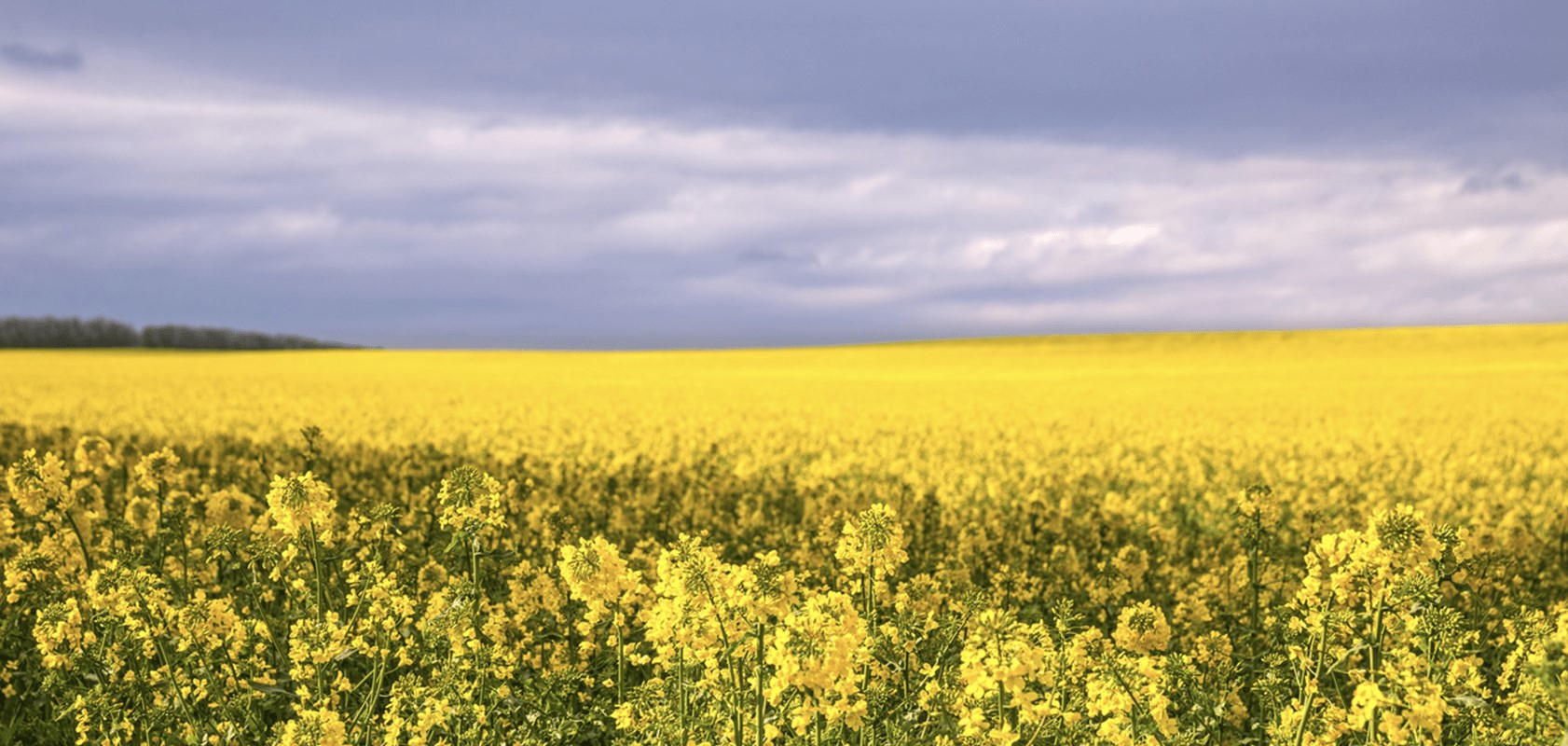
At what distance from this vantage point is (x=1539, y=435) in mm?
23000

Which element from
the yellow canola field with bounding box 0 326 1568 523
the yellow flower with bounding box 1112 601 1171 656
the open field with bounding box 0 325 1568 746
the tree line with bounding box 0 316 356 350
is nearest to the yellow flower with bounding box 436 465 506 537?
the open field with bounding box 0 325 1568 746

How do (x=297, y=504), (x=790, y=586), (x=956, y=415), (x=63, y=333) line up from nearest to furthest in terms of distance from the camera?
(x=790, y=586)
(x=297, y=504)
(x=956, y=415)
(x=63, y=333)

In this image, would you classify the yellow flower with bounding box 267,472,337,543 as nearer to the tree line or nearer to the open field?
the open field

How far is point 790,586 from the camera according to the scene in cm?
375

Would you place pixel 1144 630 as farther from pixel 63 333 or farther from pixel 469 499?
pixel 63 333

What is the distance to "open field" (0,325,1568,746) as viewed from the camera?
344 centimetres

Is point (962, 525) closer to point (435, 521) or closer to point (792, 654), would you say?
point (435, 521)

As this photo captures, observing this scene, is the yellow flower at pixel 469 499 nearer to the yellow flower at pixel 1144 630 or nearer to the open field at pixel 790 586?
the open field at pixel 790 586

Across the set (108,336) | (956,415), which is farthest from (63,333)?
(956,415)

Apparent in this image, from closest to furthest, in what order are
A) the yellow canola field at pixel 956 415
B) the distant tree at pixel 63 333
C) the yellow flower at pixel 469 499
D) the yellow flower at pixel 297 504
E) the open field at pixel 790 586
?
the open field at pixel 790 586
the yellow flower at pixel 297 504
the yellow flower at pixel 469 499
the yellow canola field at pixel 956 415
the distant tree at pixel 63 333

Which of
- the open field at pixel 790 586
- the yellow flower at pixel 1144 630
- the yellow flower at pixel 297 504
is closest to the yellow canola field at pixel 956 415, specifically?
the open field at pixel 790 586

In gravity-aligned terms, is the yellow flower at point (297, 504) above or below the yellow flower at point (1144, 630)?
above

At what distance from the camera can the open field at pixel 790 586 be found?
135 inches

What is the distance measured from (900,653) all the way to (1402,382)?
42.6m
